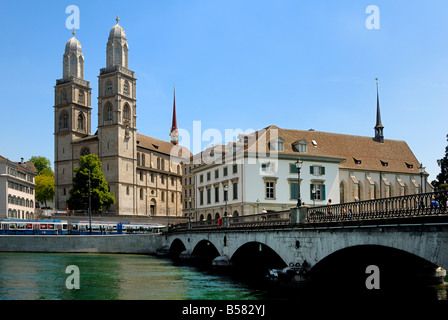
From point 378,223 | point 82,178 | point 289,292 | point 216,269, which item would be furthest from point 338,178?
point 82,178

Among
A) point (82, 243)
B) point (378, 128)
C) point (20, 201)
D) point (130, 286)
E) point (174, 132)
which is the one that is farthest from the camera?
point (174, 132)

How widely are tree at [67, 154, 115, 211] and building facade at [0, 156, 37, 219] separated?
349 inches

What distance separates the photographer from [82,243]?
6856 cm

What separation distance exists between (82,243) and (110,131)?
40284mm

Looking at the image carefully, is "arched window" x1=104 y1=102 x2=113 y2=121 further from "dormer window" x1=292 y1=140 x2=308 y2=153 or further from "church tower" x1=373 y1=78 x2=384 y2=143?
"dormer window" x1=292 y1=140 x2=308 y2=153

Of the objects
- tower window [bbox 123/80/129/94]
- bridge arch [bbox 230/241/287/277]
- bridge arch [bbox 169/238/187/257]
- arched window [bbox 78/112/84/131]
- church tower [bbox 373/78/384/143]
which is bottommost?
bridge arch [bbox 169/238/187/257]

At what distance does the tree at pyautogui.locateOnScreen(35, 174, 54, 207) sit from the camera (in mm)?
117688

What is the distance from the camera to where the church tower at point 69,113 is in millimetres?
107125

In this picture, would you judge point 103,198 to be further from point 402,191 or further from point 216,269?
point 216,269

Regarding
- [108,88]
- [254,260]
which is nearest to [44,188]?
[108,88]

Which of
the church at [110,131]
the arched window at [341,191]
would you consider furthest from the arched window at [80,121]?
the arched window at [341,191]

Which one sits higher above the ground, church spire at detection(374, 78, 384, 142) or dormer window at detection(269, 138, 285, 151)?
church spire at detection(374, 78, 384, 142)

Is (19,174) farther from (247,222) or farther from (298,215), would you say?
(298,215)

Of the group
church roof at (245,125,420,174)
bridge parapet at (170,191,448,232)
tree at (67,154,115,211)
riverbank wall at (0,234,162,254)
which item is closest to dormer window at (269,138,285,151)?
church roof at (245,125,420,174)
